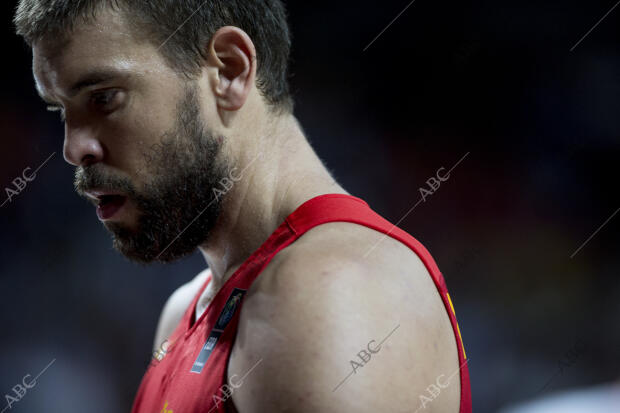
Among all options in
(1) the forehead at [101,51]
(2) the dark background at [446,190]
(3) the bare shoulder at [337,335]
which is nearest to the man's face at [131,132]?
(1) the forehead at [101,51]

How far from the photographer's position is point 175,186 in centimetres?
99

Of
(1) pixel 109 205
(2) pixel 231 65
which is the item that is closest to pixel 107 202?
(1) pixel 109 205

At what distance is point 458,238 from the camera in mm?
2572

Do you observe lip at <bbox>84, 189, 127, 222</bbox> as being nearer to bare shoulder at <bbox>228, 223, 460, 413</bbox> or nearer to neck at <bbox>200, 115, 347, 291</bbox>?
neck at <bbox>200, 115, 347, 291</bbox>

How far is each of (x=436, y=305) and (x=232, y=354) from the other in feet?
0.98

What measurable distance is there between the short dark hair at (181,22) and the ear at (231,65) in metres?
0.02

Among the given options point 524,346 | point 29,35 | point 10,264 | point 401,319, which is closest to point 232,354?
point 401,319

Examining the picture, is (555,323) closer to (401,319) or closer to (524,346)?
(524,346)

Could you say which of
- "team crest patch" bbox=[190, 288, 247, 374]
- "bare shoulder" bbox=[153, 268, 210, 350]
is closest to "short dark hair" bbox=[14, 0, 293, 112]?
"team crest patch" bbox=[190, 288, 247, 374]

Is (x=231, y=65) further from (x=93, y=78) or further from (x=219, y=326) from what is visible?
(x=219, y=326)

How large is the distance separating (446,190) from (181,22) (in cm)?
184

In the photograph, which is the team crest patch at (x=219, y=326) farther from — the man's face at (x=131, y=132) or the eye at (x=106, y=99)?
the eye at (x=106, y=99)

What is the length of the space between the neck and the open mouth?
0.56 feet

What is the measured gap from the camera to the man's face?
3.04 feet
